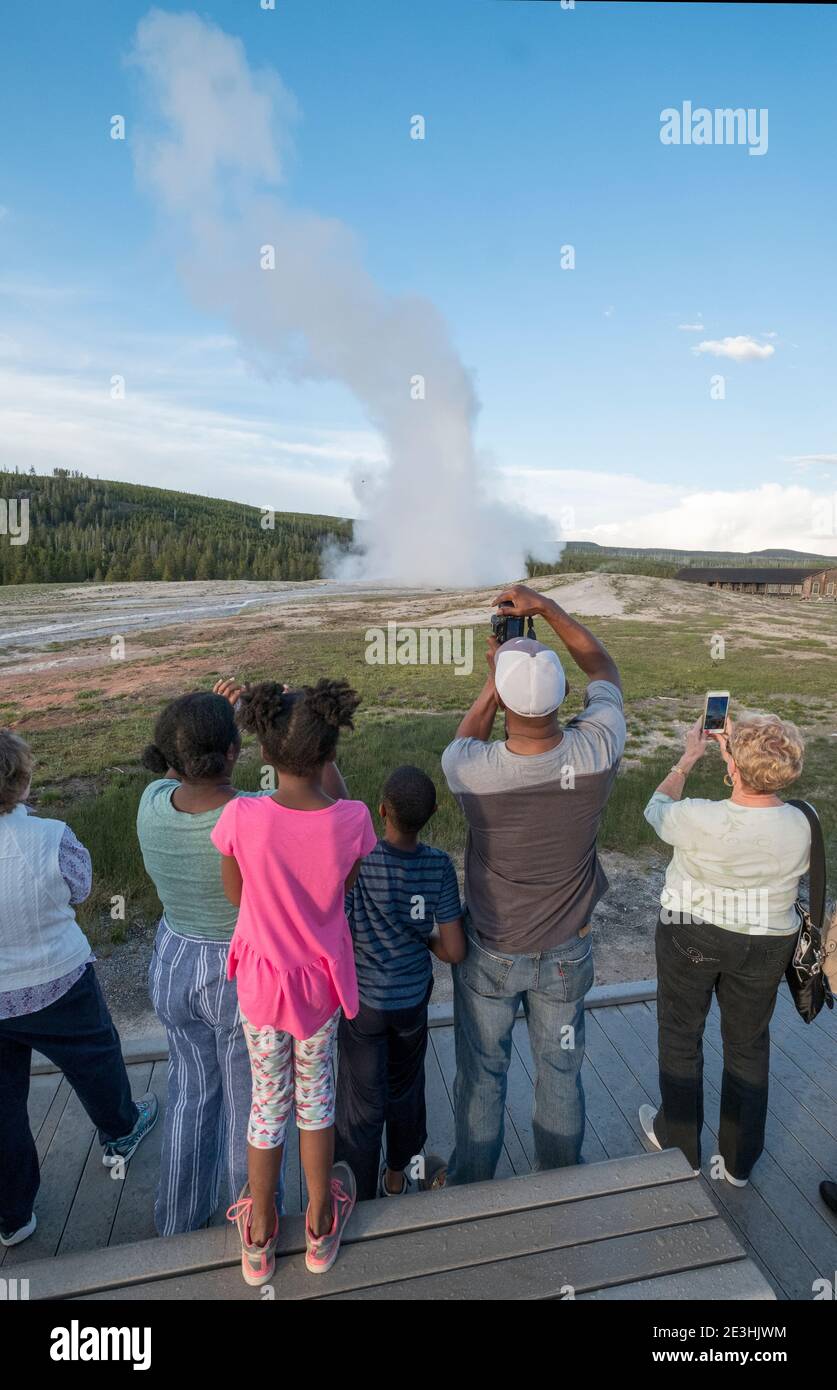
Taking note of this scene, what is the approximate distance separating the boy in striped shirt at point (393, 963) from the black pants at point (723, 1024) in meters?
0.94

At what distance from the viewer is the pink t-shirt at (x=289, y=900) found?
83.3 inches

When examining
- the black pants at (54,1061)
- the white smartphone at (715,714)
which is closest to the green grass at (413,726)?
the black pants at (54,1061)

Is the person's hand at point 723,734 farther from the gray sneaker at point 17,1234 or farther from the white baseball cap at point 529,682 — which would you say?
the gray sneaker at point 17,1234

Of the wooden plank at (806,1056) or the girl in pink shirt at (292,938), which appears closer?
the girl in pink shirt at (292,938)

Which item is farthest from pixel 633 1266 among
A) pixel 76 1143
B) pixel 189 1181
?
pixel 76 1143

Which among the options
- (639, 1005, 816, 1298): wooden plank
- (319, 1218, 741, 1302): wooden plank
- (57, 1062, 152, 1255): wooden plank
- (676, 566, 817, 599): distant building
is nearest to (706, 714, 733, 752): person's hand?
(319, 1218, 741, 1302): wooden plank

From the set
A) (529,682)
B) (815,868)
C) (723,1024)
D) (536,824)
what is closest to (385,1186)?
(723,1024)

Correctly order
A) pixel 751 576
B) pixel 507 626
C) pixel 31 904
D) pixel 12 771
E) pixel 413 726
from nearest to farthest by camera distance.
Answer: pixel 12 771 → pixel 31 904 → pixel 507 626 → pixel 413 726 → pixel 751 576

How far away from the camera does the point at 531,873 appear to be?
2.55 m

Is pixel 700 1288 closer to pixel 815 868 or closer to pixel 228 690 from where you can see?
pixel 815 868

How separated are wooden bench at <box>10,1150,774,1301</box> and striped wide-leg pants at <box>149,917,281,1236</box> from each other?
0.41 metres

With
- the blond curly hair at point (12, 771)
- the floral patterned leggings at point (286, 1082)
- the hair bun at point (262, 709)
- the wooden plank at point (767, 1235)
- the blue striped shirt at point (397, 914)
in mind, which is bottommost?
the wooden plank at point (767, 1235)

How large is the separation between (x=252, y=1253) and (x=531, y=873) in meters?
1.36

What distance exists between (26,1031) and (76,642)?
2401 centimetres
